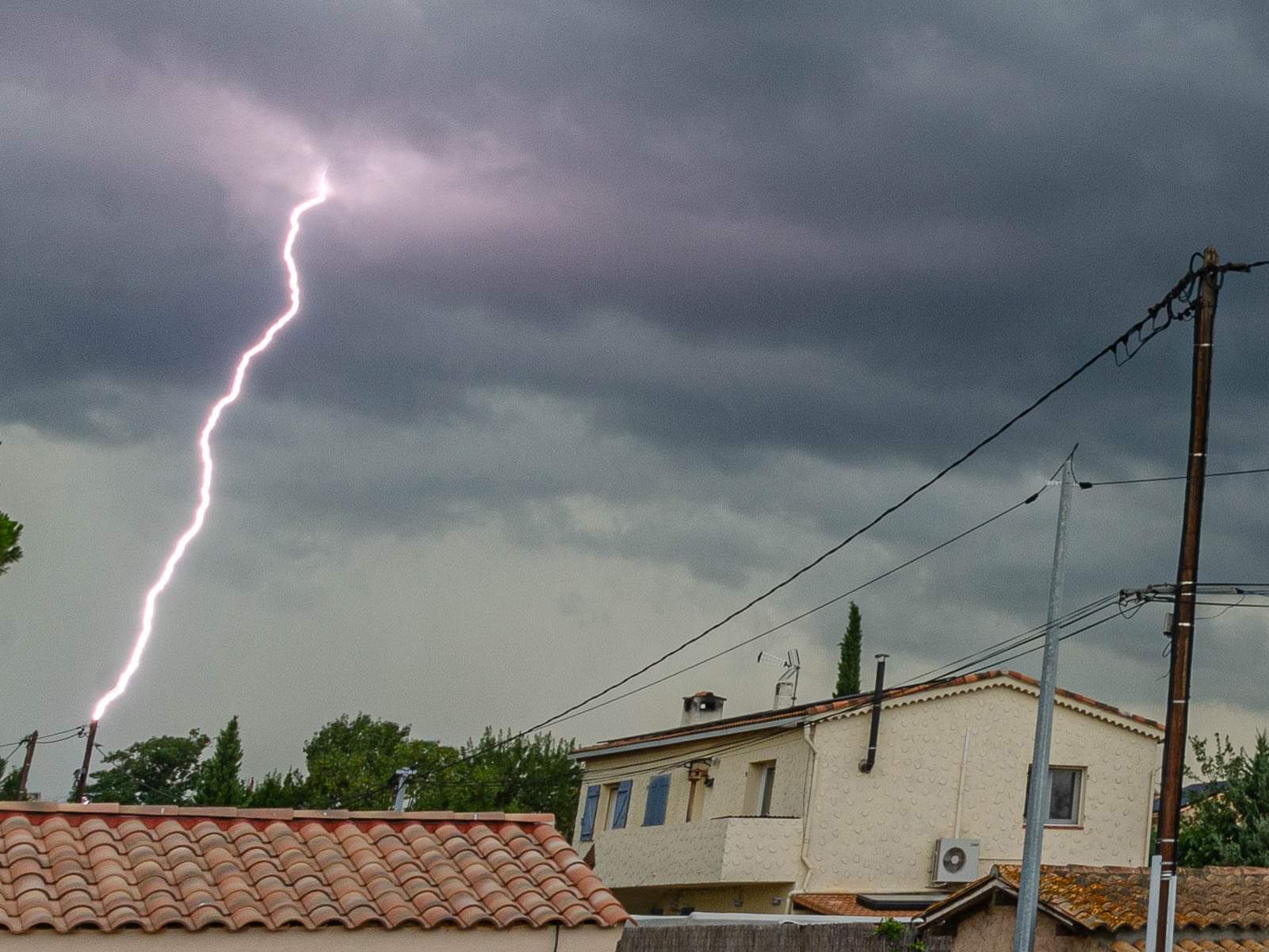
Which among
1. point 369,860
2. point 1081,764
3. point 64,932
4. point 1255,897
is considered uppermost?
point 1081,764

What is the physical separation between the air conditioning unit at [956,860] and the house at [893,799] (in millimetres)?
29

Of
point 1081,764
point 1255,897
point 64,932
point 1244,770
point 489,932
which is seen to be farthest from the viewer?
point 1081,764

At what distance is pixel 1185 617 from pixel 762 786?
2217 cm

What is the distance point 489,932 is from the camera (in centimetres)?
1477

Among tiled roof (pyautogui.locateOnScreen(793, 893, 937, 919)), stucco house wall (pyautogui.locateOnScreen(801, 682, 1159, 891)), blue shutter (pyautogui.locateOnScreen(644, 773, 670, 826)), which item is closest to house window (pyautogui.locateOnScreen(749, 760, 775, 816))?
stucco house wall (pyautogui.locateOnScreen(801, 682, 1159, 891))

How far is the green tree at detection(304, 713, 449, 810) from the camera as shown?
286 feet

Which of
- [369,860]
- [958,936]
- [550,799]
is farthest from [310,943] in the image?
[550,799]

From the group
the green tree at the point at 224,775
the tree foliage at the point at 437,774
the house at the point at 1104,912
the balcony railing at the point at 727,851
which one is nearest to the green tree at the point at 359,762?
the tree foliage at the point at 437,774

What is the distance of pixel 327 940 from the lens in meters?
14.2

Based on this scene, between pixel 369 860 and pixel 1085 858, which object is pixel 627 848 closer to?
pixel 1085 858

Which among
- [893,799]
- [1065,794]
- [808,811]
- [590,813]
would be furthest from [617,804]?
[1065,794]

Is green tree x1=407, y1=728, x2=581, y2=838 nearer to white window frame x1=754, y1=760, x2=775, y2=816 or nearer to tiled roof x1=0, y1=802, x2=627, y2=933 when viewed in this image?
white window frame x1=754, y1=760, x2=775, y2=816

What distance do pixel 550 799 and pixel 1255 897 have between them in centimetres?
6423

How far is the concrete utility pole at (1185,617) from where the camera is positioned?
60.4ft
